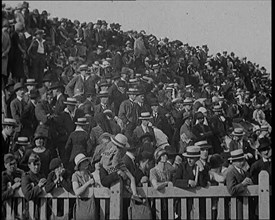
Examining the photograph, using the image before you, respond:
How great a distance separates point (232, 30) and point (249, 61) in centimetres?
33

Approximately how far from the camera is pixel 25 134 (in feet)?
16.1

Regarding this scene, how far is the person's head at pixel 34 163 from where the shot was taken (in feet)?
15.9

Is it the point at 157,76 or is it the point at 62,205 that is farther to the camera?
the point at 157,76

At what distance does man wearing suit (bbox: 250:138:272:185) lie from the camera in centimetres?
496

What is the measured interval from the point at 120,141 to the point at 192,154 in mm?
645

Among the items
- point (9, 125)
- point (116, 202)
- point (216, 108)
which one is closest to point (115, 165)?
point (116, 202)

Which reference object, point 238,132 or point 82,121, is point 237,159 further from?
point 82,121

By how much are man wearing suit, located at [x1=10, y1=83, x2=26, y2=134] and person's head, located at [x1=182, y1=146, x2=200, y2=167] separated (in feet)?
4.79

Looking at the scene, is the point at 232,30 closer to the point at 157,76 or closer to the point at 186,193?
the point at 157,76

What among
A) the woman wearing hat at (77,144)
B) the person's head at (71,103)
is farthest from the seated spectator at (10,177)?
the person's head at (71,103)

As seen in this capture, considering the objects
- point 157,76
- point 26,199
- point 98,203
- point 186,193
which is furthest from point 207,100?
point 26,199

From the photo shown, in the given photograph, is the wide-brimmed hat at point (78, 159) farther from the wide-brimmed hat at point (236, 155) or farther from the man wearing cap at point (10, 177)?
the wide-brimmed hat at point (236, 155)

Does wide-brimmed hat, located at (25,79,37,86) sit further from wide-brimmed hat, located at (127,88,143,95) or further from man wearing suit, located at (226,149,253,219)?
man wearing suit, located at (226,149,253,219)

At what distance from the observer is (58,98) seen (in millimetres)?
4980
